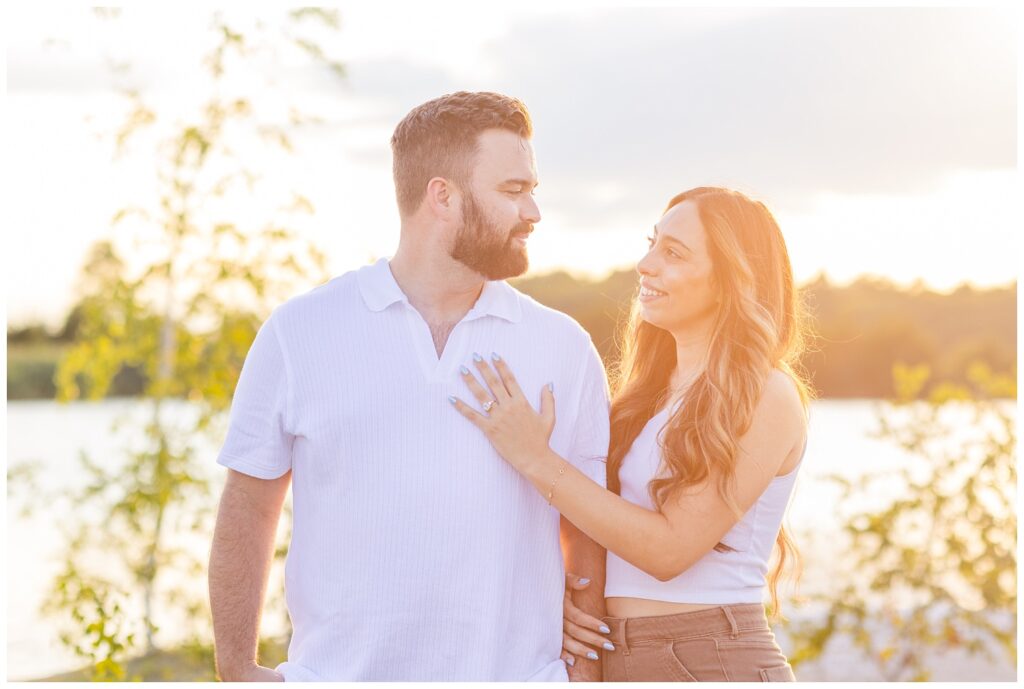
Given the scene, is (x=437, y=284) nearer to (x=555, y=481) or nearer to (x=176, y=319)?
(x=555, y=481)

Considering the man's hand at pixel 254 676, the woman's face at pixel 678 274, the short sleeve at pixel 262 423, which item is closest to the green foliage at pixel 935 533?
the woman's face at pixel 678 274

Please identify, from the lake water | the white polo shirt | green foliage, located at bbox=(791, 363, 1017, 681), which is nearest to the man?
the white polo shirt

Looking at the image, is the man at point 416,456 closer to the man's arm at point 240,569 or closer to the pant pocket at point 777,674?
the man's arm at point 240,569

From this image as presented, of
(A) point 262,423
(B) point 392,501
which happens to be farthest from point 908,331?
(A) point 262,423

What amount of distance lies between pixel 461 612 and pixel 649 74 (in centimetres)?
393

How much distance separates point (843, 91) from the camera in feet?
20.2

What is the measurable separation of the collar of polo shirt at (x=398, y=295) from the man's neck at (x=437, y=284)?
32 millimetres

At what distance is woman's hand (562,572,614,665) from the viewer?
2779 millimetres

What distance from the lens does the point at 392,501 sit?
2.62 meters

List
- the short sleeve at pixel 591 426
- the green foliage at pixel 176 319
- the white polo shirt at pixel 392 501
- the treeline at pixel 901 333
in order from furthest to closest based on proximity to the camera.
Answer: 1. the treeline at pixel 901 333
2. the green foliage at pixel 176 319
3. the short sleeve at pixel 591 426
4. the white polo shirt at pixel 392 501

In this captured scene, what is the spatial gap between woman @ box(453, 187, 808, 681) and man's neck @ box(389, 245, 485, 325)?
19cm

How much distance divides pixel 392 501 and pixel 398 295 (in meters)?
0.51

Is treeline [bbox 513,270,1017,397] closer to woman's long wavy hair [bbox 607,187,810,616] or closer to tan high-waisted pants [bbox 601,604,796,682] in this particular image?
woman's long wavy hair [bbox 607,187,810,616]

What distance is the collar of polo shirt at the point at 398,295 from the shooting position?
278 centimetres
